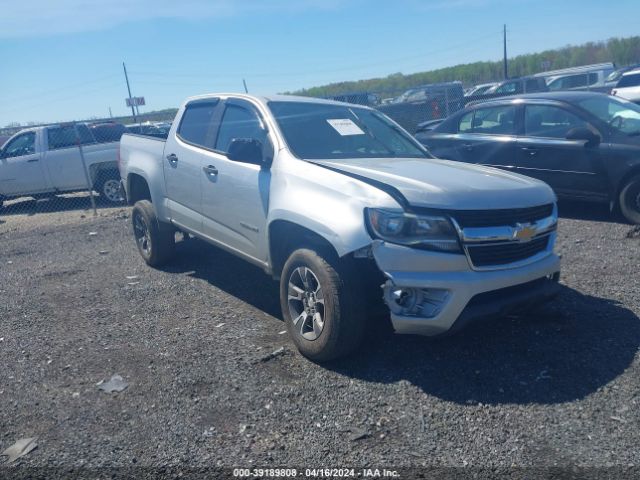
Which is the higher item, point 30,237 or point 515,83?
point 515,83

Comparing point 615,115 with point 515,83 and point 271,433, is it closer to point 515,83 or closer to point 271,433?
point 271,433

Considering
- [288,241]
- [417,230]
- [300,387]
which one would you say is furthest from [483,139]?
[300,387]

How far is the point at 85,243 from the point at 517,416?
7.67 m

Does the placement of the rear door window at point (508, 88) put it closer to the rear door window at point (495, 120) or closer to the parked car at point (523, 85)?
the parked car at point (523, 85)

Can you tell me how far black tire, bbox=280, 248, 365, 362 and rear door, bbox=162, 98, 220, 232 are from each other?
1848 millimetres

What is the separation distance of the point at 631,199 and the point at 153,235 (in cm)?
571

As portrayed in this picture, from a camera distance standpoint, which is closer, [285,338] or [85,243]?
[285,338]

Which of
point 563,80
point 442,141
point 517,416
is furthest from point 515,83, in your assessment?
point 517,416

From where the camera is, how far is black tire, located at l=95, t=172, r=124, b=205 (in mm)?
13328

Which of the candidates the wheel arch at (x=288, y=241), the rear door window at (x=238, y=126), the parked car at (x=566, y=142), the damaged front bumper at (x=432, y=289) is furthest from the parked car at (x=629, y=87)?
the damaged front bumper at (x=432, y=289)

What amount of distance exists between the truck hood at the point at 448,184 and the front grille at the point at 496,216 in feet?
0.11

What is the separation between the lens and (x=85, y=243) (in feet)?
31.1

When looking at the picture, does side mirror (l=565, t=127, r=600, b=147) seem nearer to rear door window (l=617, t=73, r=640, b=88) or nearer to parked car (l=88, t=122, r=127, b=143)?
parked car (l=88, t=122, r=127, b=143)

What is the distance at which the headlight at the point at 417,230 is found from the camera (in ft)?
12.7
